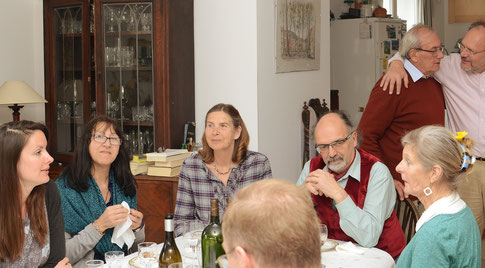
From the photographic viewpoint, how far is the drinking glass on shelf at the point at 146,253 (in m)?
2.21

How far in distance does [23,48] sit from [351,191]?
3.36 metres

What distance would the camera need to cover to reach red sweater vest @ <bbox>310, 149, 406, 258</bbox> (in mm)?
2559

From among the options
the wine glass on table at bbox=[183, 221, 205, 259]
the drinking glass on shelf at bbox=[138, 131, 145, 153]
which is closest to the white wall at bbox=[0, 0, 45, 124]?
the drinking glass on shelf at bbox=[138, 131, 145, 153]

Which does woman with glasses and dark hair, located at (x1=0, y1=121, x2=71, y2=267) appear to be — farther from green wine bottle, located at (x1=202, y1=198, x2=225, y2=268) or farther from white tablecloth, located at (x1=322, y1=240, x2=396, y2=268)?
white tablecloth, located at (x1=322, y1=240, x2=396, y2=268)

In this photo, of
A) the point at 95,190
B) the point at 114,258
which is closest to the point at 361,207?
the point at 114,258

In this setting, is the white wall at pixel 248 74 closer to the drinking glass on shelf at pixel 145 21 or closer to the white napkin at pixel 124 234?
the drinking glass on shelf at pixel 145 21

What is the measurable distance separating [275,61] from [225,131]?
152 cm

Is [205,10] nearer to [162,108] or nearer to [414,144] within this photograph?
[162,108]

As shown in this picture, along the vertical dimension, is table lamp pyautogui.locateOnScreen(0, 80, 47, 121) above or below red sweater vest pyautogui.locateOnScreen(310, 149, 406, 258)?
above

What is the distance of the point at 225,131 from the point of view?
2.97 metres

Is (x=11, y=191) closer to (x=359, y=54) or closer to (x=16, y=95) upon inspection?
(x=16, y=95)

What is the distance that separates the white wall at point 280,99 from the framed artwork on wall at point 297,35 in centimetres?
6

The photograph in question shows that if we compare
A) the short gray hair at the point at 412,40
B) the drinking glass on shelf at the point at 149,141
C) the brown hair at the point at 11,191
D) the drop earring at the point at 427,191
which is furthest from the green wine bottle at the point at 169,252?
the drinking glass on shelf at the point at 149,141

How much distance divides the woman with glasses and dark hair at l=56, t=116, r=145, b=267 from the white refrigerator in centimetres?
398
